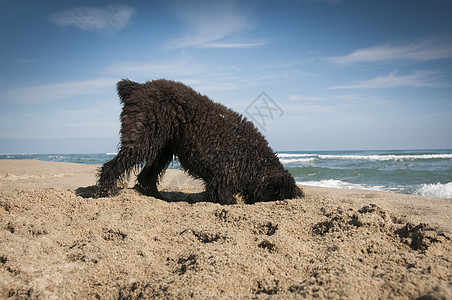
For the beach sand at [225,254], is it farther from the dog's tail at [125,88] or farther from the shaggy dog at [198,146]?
the dog's tail at [125,88]

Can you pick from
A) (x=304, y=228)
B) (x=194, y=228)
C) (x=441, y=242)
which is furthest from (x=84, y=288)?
(x=441, y=242)

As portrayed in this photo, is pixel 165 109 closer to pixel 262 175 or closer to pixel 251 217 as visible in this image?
pixel 262 175

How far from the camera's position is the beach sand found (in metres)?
1.58

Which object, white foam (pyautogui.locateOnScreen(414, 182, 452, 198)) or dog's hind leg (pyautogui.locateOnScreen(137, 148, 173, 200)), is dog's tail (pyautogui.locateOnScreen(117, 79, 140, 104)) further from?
white foam (pyautogui.locateOnScreen(414, 182, 452, 198))

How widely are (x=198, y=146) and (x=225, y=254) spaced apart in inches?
81.0

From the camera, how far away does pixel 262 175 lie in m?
3.91

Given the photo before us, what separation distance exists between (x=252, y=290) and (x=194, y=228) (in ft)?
3.32

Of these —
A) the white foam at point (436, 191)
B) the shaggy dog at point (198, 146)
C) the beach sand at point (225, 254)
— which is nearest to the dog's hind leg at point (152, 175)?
the shaggy dog at point (198, 146)

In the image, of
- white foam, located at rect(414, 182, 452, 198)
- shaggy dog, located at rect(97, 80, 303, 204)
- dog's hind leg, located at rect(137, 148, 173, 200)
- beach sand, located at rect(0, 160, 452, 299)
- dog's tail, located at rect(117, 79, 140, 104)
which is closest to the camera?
beach sand, located at rect(0, 160, 452, 299)

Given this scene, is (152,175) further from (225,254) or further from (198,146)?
(225,254)

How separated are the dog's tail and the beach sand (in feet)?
5.46

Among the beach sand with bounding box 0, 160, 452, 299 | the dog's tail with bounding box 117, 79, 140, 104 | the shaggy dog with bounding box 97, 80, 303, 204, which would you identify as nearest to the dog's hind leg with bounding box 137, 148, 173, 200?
the shaggy dog with bounding box 97, 80, 303, 204

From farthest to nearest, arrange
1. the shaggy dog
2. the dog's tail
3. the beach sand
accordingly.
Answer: the dog's tail < the shaggy dog < the beach sand

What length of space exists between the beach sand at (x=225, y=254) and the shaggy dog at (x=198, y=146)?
786mm
